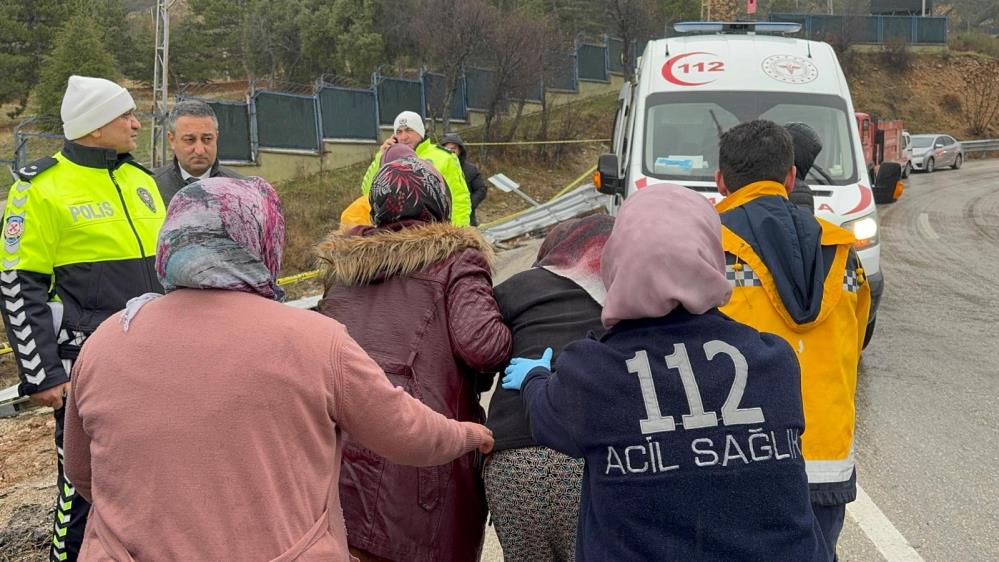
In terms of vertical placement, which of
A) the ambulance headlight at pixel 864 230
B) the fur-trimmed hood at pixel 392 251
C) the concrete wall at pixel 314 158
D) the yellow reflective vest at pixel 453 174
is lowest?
the concrete wall at pixel 314 158

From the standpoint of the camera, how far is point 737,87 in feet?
27.0

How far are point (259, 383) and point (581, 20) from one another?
38.5 metres

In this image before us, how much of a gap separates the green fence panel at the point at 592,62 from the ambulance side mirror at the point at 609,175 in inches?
978

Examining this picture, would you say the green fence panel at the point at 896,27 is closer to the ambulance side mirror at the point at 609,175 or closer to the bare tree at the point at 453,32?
the bare tree at the point at 453,32

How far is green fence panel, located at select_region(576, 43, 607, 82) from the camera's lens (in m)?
32.4

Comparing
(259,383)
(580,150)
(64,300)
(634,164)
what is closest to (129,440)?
(259,383)

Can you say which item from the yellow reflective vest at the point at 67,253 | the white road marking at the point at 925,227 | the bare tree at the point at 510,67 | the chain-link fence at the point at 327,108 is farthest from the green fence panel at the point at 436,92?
the yellow reflective vest at the point at 67,253

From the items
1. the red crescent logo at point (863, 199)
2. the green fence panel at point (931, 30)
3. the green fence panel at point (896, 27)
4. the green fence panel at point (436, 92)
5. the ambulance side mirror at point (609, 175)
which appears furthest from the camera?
the green fence panel at point (931, 30)

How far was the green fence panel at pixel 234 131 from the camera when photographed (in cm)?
1909

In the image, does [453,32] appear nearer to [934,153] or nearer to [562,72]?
[562,72]

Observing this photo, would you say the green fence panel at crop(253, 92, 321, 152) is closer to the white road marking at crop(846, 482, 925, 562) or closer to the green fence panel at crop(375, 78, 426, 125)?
the green fence panel at crop(375, 78, 426, 125)

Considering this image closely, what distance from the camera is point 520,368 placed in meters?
2.66

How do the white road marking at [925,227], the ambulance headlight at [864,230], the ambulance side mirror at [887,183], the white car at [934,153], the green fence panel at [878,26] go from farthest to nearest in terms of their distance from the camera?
1. the green fence panel at [878,26]
2. the white car at [934,153]
3. the white road marking at [925,227]
4. the ambulance side mirror at [887,183]
5. the ambulance headlight at [864,230]

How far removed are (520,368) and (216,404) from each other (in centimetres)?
102
